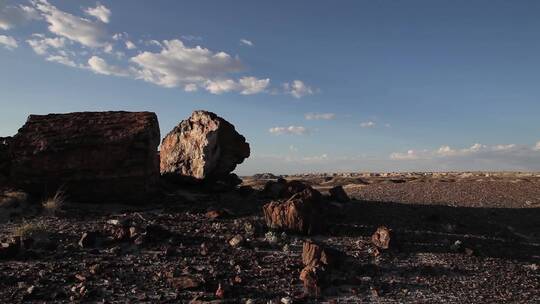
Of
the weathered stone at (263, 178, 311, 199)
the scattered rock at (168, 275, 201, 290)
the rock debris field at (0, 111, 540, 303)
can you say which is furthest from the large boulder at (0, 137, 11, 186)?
the scattered rock at (168, 275, 201, 290)

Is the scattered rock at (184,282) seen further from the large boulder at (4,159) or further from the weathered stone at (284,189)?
the large boulder at (4,159)

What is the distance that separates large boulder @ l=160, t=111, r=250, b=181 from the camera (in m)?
20.0

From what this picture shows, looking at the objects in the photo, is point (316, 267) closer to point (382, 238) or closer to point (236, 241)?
point (236, 241)

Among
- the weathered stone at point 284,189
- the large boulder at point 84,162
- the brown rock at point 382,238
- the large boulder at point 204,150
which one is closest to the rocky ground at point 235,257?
the brown rock at point 382,238

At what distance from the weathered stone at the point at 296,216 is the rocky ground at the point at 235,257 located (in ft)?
0.81

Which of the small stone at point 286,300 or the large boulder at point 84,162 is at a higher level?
the large boulder at point 84,162

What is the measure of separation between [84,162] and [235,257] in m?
7.46

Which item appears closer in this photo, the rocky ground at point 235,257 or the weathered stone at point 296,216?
the rocky ground at point 235,257

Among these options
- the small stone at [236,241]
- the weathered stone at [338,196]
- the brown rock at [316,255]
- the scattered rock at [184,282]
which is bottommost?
the scattered rock at [184,282]

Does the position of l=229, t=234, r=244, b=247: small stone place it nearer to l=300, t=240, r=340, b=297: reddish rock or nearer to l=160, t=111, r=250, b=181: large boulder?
l=300, t=240, r=340, b=297: reddish rock

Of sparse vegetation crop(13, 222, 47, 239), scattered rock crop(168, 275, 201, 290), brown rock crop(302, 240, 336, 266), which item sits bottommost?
scattered rock crop(168, 275, 201, 290)

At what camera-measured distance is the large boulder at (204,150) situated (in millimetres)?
20047

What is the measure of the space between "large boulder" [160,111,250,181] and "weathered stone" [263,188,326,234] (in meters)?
6.17

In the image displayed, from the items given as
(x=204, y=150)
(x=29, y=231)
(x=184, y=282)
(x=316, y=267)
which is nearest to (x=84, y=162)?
(x=29, y=231)
